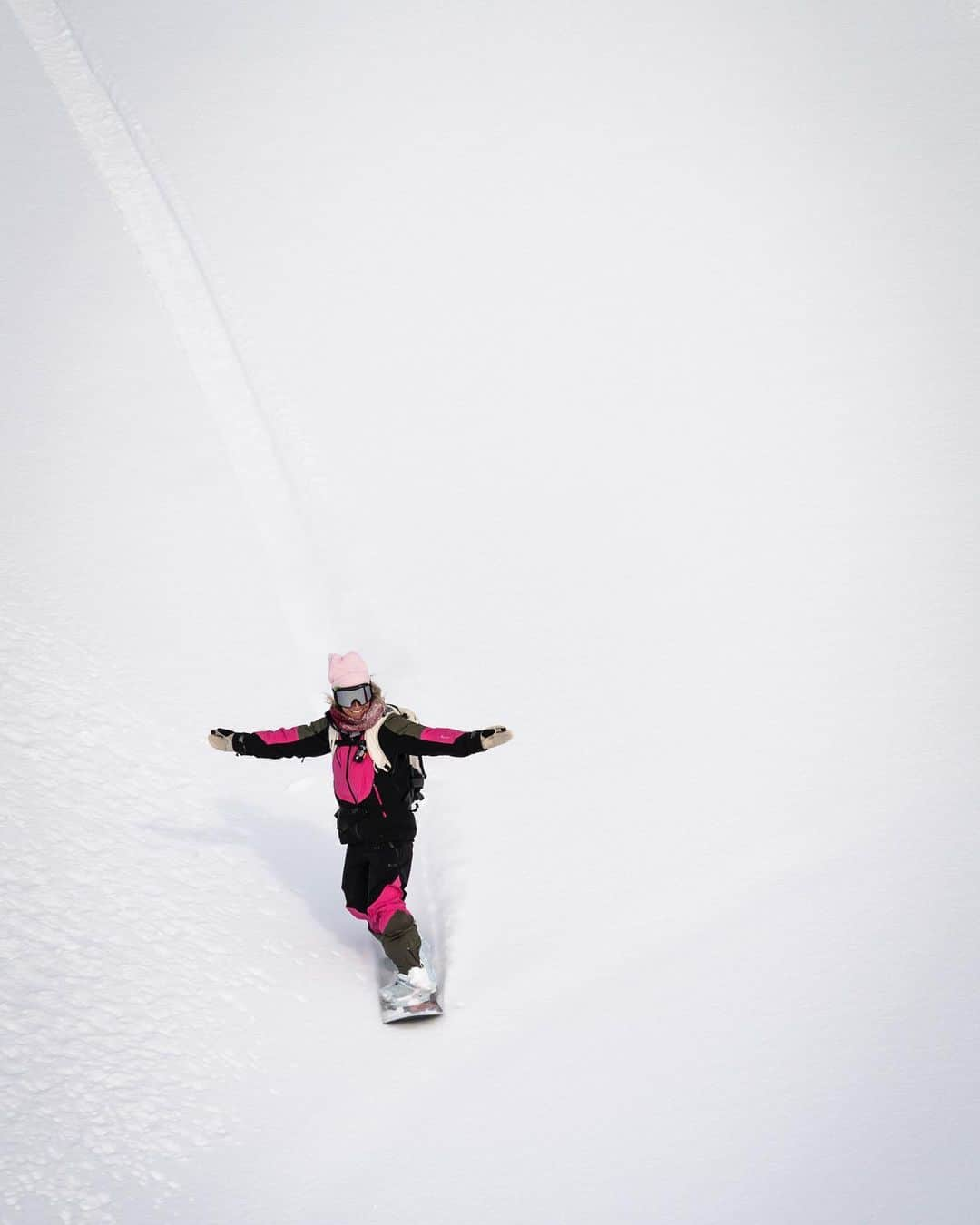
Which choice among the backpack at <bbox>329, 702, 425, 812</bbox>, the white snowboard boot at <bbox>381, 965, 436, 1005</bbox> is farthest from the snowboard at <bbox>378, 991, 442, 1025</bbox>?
the backpack at <bbox>329, 702, 425, 812</bbox>

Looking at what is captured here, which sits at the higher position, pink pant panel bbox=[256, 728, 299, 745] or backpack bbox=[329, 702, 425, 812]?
pink pant panel bbox=[256, 728, 299, 745]

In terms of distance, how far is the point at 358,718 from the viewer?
15.2 feet

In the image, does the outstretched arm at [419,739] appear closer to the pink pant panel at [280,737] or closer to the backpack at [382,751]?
the backpack at [382,751]

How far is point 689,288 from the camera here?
1038 cm

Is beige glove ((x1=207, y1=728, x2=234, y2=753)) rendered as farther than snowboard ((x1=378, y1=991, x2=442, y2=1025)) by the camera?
Yes

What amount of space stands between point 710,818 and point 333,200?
28.3 ft

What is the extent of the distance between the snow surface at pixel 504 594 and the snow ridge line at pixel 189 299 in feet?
0.18

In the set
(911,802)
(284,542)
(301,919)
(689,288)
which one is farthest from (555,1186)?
(689,288)

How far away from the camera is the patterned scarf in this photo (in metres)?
4.62

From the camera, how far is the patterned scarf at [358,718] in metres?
4.62

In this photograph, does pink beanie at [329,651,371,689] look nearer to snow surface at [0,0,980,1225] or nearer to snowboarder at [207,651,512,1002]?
snowboarder at [207,651,512,1002]

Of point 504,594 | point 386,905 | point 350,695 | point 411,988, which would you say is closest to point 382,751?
point 350,695

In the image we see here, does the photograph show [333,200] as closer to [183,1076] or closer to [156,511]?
[156,511]

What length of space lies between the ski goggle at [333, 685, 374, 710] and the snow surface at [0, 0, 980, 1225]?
3.97 feet
